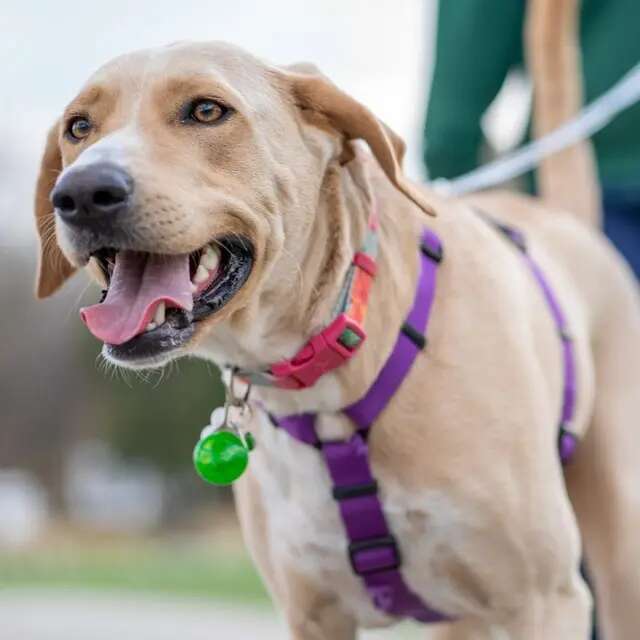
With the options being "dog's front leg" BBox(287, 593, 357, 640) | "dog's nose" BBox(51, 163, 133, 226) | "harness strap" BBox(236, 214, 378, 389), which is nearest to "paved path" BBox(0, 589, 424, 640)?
"dog's front leg" BBox(287, 593, 357, 640)

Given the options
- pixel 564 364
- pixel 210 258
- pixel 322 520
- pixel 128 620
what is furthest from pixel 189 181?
pixel 128 620

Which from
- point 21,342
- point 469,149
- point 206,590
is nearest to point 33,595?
point 206,590

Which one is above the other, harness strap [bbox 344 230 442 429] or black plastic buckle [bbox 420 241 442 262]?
black plastic buckle [bbox 420 241 442 262]

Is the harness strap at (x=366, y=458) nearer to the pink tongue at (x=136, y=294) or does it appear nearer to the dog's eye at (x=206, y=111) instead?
the pink tongue at (x=136, y=294)

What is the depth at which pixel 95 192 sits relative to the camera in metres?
2.69

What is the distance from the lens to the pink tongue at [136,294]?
277cm

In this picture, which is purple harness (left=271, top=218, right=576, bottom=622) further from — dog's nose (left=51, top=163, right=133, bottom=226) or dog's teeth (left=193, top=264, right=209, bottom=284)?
dog's nose (left=51, top=163, right=133, bottom=226)

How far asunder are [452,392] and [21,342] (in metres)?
37.5

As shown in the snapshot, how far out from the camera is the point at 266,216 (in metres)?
2.92

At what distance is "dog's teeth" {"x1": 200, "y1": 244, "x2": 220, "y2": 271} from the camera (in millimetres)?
2871

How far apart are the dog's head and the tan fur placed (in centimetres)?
156

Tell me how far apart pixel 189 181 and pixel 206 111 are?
0.19 metres

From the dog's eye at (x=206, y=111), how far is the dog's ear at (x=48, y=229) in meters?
0.50

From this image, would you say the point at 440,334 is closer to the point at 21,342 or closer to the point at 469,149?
the point at 469,149
